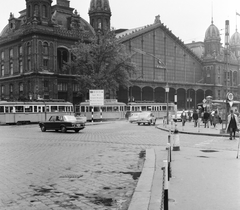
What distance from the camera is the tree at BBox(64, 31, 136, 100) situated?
59.6 metres

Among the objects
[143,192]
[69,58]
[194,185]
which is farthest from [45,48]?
[143,192]

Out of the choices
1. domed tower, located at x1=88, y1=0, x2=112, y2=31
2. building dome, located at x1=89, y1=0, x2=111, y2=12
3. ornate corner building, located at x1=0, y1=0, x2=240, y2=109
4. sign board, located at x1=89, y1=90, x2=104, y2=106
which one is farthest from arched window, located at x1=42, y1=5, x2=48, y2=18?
sign board, located at x1=89, y1=90, x2=104, y2=106

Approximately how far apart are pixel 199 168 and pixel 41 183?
4521 millimetres

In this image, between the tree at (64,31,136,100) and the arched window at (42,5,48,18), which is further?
the arched window at (42,5,48,18)

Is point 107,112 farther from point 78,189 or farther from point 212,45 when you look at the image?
point 212,45

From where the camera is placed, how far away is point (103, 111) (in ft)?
185

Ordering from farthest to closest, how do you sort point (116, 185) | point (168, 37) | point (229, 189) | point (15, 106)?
point (168, 37), point (15, 106), point (116, 185), point (229, 189)

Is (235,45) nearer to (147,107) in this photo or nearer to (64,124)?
(147,107)

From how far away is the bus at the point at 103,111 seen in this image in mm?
55438

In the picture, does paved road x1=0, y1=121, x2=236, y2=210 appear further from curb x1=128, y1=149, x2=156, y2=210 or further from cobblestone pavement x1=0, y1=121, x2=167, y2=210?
curb x1=128, y1=149, x2=156, y2=210

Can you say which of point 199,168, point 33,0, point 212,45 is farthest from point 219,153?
point 212,45

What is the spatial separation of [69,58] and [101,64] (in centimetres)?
1093

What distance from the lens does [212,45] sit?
110m

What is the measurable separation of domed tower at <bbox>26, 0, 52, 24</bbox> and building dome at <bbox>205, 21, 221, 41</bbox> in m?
59.2
